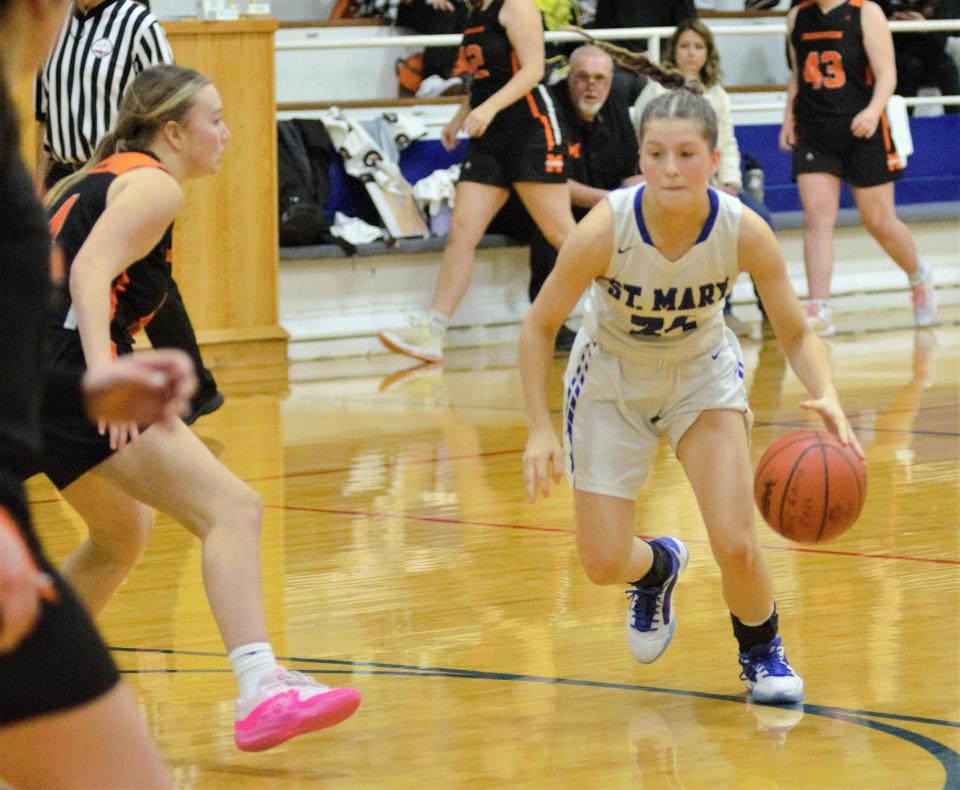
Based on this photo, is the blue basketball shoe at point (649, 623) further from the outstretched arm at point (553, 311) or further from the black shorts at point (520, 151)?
the black shorts at point (520, 151)

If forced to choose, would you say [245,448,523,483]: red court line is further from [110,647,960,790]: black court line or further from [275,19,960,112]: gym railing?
[275,19,960,112]: gym railing

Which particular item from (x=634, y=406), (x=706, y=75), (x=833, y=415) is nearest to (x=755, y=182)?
(x=706, y=75)

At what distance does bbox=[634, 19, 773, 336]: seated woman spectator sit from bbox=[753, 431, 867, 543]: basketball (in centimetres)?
558

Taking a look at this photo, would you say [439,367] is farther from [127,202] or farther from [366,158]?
[127,202]

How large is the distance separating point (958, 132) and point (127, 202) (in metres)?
9.04

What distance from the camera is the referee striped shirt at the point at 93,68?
20.2ft

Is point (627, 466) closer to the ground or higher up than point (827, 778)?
higher up

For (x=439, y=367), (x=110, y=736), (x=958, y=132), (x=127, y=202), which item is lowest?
(x=439, y=367)

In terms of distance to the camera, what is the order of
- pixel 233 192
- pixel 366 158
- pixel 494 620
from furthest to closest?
pixel 366 158 < pixel 233 192 < pixel 494 620

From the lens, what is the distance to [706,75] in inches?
369

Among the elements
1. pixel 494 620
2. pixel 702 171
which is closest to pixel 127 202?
pixel 702 171

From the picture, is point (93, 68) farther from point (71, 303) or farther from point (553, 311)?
point (553, 311)

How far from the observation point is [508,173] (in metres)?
8.74

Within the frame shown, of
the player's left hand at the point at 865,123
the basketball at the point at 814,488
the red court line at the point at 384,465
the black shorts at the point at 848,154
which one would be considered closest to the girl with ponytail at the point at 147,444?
the basketball at the point at 814,488
